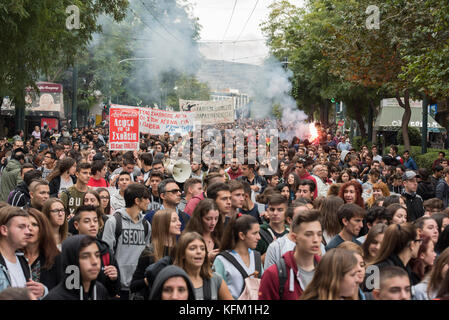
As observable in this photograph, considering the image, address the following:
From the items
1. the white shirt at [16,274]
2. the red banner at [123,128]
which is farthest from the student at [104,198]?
the red banner at [123,128]

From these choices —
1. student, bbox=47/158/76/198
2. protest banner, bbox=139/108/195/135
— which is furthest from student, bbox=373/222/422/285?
protest banner, bbox=139/108/195/135

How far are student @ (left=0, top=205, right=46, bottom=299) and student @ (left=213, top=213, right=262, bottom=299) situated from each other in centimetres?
138

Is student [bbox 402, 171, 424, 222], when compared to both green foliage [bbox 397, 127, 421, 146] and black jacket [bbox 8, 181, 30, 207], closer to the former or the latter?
black jacket [bbox 8, 181, 30, 207]

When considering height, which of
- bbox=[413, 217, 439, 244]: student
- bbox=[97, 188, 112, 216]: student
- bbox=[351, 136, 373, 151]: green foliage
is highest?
bbox=[351, 136, 373, 151]: green foliage

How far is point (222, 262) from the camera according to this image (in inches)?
216

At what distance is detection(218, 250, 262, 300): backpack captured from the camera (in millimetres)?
5184

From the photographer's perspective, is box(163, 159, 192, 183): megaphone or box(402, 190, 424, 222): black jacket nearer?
box(402, 190, 424, 222): black jacket

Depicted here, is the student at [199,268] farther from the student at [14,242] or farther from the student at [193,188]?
the student at [193,188]

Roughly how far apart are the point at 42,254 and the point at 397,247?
2.82 m

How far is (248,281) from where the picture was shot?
530 centimetres

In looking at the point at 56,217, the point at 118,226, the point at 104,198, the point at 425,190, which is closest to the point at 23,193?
the point at 104,198

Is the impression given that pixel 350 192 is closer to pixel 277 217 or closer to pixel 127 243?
pixel 277 217

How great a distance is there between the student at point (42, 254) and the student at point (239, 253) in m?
1.26

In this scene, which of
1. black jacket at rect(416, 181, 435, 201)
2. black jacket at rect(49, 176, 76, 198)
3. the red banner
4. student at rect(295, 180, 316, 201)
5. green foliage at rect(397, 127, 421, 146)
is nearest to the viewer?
student at rect(295, 180, 316, 201)
